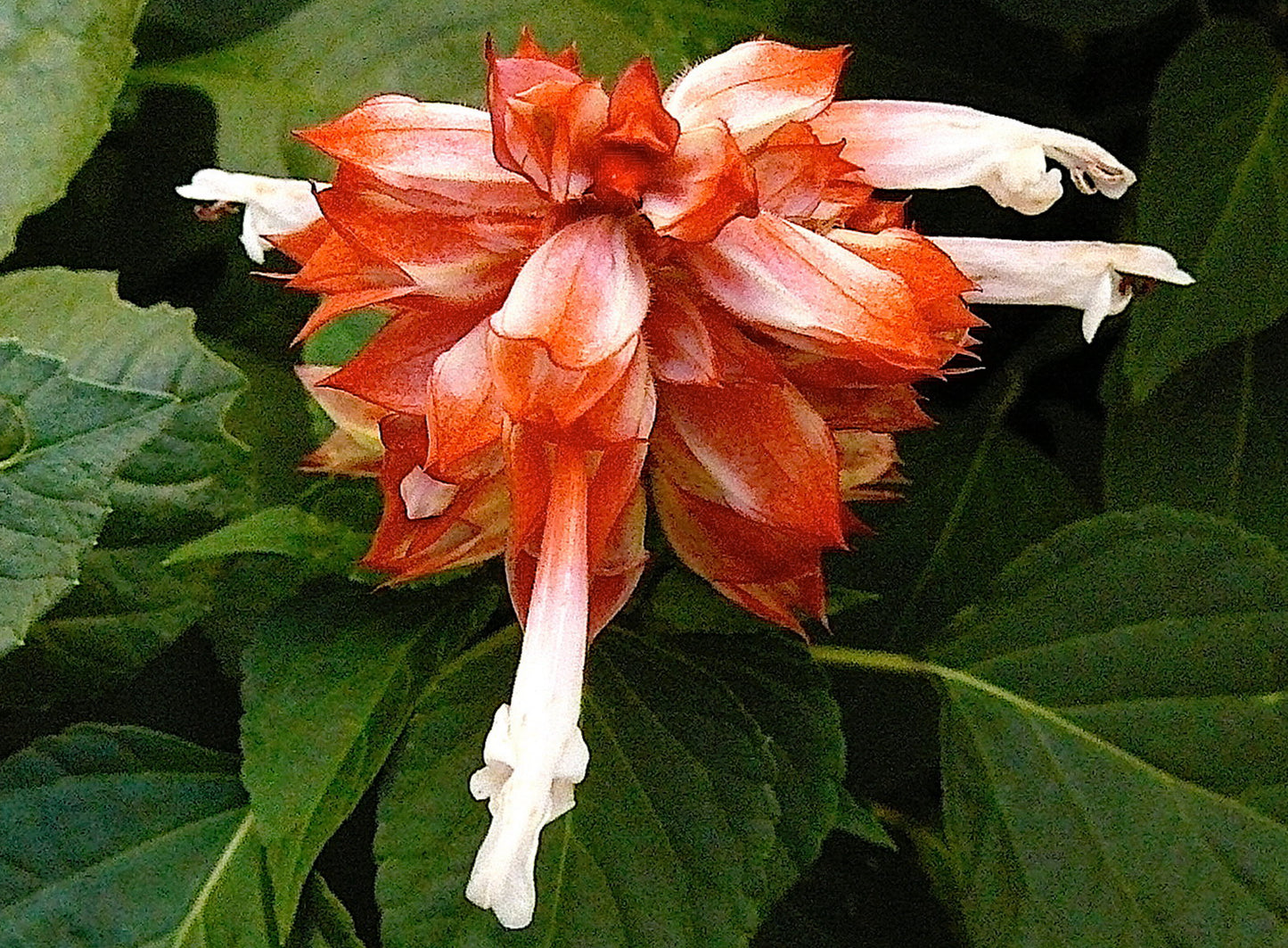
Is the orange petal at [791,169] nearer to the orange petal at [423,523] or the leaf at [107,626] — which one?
the orange petal at [423,523]

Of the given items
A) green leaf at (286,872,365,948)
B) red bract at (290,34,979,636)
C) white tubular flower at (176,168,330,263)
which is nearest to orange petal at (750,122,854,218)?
red bract at (290,34,979,636)

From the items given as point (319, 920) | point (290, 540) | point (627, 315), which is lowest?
point (319, 920)

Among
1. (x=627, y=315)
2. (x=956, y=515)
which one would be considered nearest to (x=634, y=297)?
(x=627, y=315)

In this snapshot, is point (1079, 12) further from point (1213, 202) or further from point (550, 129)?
point (550, 129)

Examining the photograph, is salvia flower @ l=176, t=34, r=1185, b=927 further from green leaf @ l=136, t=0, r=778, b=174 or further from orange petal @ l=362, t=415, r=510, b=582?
green leaf @ l=136, t=0, r=778, b=174

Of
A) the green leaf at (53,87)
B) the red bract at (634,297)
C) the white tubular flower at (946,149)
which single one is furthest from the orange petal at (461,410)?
the green leaf at (53,87)

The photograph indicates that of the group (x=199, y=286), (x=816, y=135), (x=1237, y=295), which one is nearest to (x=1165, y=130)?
(x=1237, y=295)

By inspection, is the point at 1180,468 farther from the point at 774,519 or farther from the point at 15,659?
the point at 15,659
